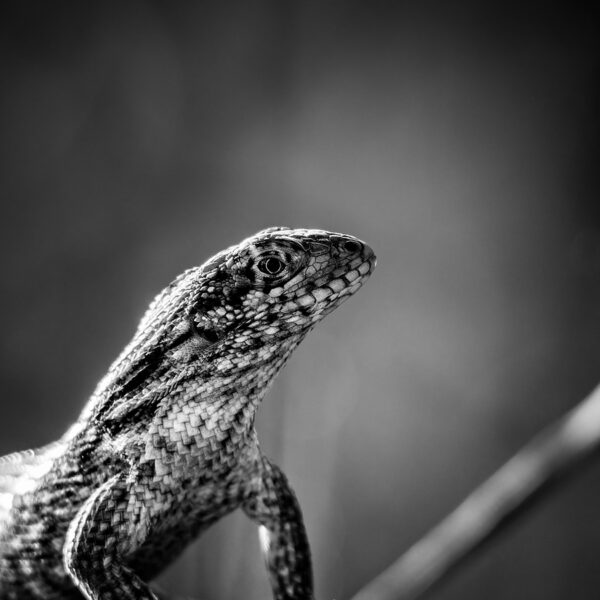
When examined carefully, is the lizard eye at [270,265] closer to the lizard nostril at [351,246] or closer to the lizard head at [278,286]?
the lizard head at [278,286]

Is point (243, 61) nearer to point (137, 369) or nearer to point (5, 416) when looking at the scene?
point (5, 416)

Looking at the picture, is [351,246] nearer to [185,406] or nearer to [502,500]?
[185,406]

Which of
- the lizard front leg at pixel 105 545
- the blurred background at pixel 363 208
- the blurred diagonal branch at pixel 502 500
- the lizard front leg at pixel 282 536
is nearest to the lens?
the blurred diagonal branch at pixel 502 500

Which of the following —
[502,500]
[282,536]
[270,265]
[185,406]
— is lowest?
[282,536]

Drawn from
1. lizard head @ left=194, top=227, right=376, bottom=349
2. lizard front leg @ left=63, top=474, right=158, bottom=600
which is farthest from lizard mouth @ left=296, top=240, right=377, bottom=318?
lizard front leg @ left=63, top=474, right=158, bottom=600

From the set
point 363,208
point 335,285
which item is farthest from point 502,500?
point 363,208

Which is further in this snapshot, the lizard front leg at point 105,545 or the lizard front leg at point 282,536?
the lizard front leg at point 282,536

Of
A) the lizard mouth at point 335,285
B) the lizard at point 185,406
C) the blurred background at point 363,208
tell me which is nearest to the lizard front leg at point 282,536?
the lizard at point 185,406
